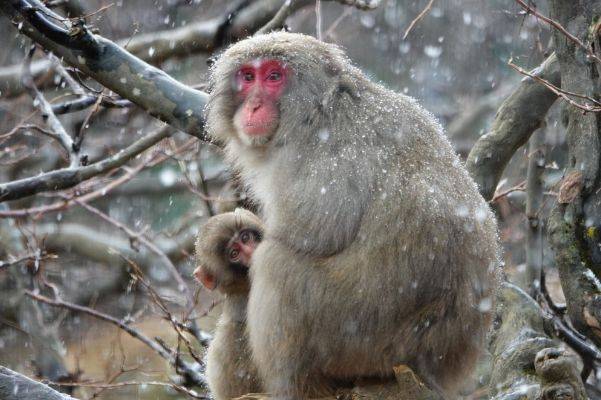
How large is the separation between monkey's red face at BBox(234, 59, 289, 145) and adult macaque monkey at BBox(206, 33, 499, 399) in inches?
0.4

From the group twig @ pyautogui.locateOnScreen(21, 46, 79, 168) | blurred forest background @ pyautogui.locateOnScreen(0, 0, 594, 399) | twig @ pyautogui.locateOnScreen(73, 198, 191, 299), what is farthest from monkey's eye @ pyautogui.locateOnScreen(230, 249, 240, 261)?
blurred forest background @ pyautogui.locateOnScreen(0, 0, 594, 399)

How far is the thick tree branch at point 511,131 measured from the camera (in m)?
4.75

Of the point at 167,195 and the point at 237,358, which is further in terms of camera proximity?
the point at 167,195

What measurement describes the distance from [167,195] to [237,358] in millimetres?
7383

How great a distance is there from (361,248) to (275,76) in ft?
3.11

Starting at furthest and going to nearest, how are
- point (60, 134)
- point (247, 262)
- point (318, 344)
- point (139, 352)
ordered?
point (139, 352), point (60, 134), point (247, 262), point (318, 344)

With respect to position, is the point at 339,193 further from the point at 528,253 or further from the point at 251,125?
the point at 528,253

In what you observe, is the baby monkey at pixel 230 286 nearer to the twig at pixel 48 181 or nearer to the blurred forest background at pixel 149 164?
the twig at pixel 48 181

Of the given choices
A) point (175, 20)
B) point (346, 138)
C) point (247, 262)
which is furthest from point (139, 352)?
point (346, 138)

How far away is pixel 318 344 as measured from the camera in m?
3.54

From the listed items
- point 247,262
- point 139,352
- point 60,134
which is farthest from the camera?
point 139,352

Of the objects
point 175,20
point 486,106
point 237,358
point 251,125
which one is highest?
point 175,20

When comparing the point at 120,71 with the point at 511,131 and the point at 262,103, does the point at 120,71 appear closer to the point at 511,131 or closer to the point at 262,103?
the point at 262,103

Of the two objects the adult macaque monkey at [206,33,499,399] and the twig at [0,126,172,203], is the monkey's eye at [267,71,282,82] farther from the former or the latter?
the twig at [0,126,172,203]
